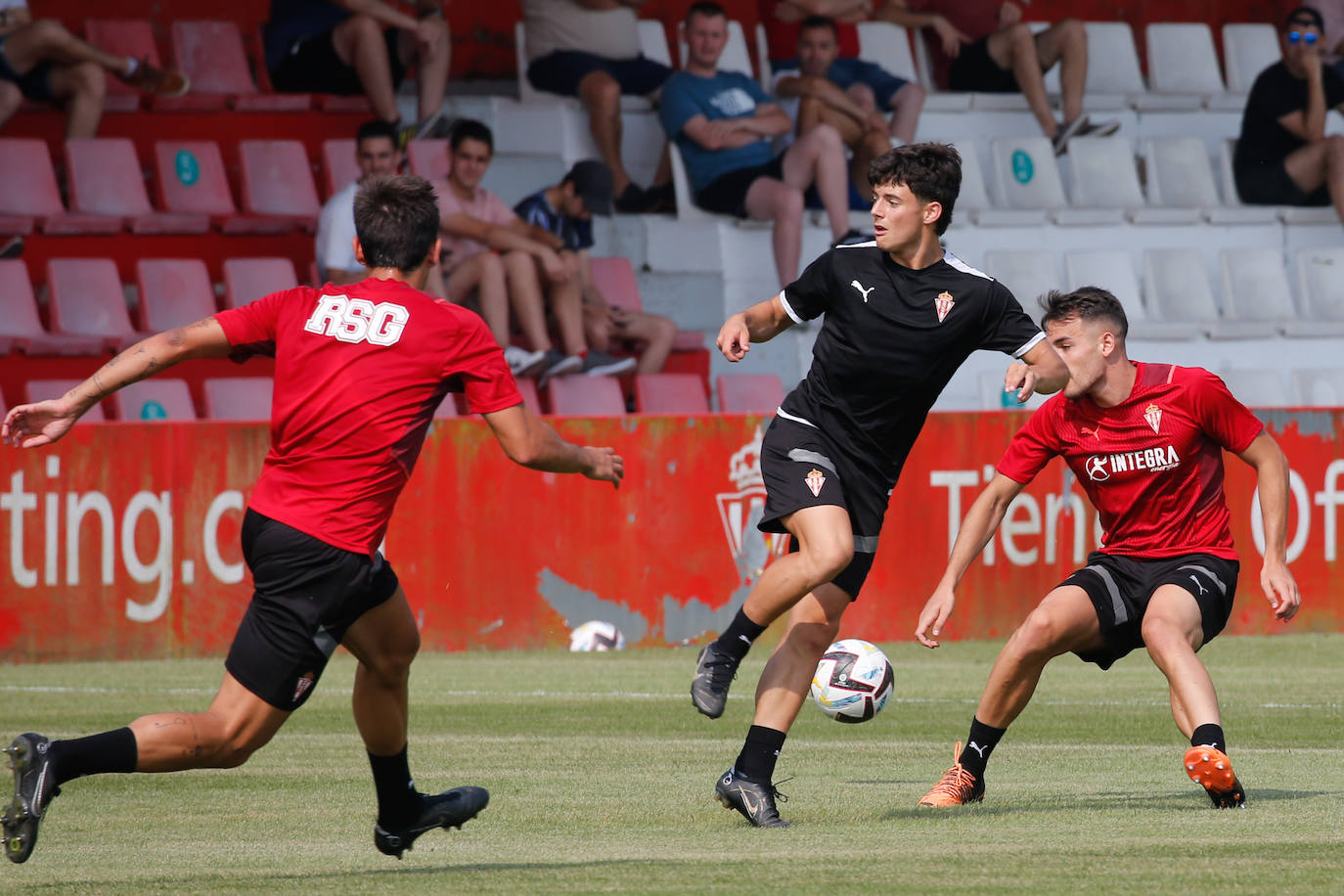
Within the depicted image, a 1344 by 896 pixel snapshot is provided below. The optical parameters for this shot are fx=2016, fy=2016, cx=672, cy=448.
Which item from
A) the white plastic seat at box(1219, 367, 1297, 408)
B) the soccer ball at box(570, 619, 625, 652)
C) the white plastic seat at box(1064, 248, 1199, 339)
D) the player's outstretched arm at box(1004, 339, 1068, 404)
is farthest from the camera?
the white plastic seat at box(1064, 248, 1199, 339)

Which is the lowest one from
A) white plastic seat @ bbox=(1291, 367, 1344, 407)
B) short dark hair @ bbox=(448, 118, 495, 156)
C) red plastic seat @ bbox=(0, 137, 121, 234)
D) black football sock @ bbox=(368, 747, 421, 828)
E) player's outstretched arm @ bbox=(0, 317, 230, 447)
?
white plastic seat @ bbox=(1291, 367, 1344, 407)

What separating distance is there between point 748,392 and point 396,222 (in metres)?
11.1

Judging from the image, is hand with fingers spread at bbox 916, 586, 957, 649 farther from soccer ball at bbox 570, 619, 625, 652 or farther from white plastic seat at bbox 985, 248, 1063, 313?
white plastic seat at bbox 985, 248, 1063, 313

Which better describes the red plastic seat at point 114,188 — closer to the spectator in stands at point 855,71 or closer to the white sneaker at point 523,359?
the white sneaker at point 523,359

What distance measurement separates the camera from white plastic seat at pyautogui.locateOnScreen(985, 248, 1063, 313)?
703 inches

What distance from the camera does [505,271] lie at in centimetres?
1513

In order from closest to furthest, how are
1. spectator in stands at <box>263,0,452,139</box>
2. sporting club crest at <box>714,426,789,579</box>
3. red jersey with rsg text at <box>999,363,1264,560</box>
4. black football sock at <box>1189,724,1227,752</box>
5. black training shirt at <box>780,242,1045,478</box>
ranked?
black football sock at <box>1189,724,1227,752</box>
black training shirt at <box>780,242,1045,478</box>
red jersey with rsg text at <box>999,363,1264,560</box>
sporting club crest at <box>714,426,789,579</box>
spectator in stands at <box>263,0,452,139</box>

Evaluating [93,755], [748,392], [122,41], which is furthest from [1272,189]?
[93,755]

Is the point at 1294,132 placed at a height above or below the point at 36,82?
below

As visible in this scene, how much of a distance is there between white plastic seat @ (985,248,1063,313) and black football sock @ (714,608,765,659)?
11.3 metres

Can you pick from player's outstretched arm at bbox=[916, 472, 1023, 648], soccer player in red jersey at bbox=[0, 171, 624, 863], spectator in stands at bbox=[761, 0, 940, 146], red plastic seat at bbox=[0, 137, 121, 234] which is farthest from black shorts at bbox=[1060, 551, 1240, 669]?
spectator in stands at bbox=[761, 0, 940, 146]

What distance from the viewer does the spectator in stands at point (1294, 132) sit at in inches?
727

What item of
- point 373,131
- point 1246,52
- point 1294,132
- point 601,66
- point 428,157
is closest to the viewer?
point 373,131

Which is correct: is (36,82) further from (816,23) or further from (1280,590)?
(1280,590)
